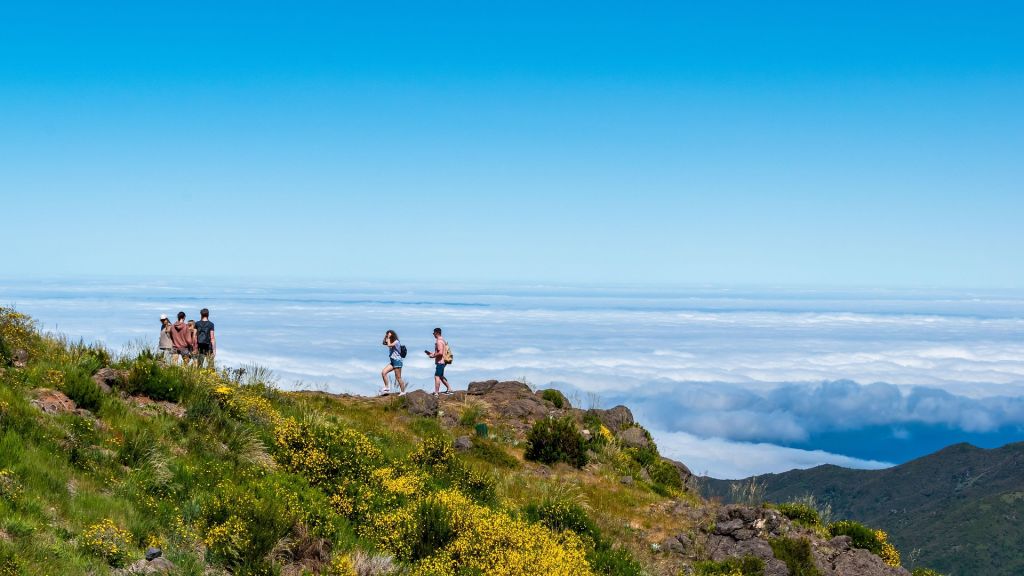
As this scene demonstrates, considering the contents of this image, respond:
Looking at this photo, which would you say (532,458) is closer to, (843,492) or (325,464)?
(325,464)

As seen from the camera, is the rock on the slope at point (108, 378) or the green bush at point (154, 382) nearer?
the rock on the slope at point (108, 378)

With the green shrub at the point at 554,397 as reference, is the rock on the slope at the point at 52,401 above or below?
above

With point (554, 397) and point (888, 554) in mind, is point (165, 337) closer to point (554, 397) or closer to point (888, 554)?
point (554, 397)

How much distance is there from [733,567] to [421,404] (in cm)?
1130

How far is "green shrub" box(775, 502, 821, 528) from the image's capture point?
1647 cm

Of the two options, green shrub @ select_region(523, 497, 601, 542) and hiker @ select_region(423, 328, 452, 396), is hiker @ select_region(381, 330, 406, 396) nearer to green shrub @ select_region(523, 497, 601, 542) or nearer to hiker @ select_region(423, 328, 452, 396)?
hiker @ select_region(423, 328, 452, 396)

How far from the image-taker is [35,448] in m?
8.80

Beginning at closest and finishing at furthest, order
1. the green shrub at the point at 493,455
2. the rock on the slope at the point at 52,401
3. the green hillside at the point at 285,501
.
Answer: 1. the green hillside at the point at 285,501
2. the rock on the slope at the point at 52,401
3. the green shrub at the point at 493,455

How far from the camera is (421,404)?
22.0 meters

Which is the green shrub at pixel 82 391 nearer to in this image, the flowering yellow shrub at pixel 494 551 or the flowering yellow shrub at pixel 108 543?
the flowering yellow shrub at pixel 108 543

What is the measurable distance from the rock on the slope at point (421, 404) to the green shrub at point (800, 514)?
1023 centimetres

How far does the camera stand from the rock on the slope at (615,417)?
80.8 feet

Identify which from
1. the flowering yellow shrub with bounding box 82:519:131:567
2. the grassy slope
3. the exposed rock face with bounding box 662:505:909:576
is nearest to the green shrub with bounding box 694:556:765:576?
the exposed rock face with bounding box 662:505:909:576

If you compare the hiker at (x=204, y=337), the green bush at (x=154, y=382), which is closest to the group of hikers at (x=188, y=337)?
the hiker at (x=204, y=337)
